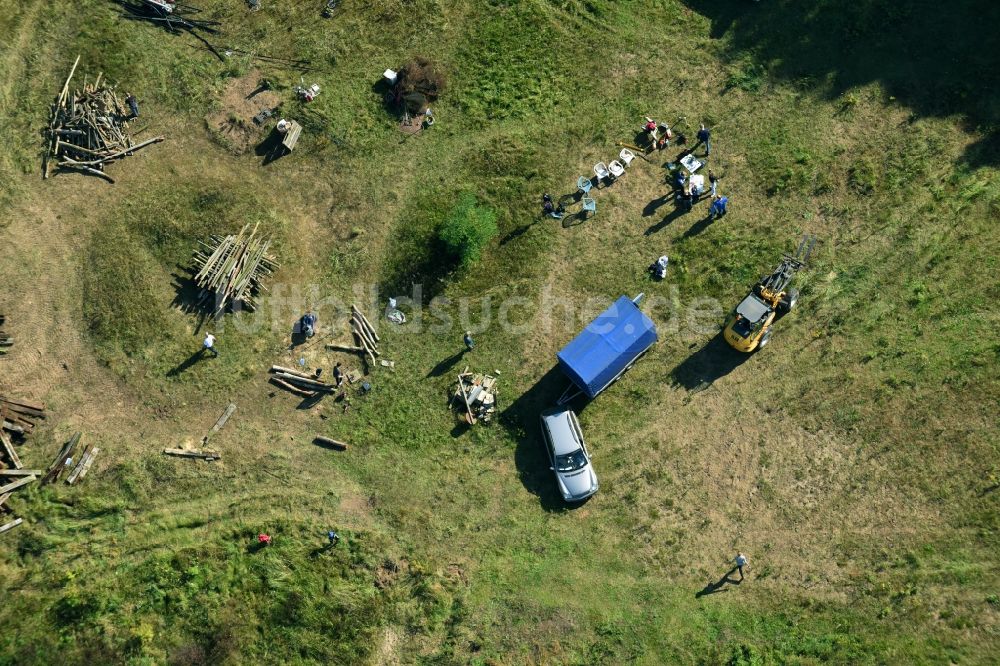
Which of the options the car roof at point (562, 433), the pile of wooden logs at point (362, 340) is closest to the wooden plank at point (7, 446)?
the pile of wooden logs at point (362, 340)

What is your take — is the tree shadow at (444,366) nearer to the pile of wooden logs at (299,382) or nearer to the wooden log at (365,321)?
the wooden log at (365,321)

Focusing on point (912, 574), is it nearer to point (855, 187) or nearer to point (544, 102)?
point (855, 187)

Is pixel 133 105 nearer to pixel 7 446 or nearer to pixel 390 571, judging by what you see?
pixel 7 446

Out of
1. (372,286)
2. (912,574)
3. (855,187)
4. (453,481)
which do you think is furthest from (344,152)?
(912,574)

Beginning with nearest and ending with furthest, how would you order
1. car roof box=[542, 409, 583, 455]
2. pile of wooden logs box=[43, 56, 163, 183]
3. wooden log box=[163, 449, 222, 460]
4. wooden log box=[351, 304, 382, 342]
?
car roof box=[542, 409, 583, 455] < wooden log box=[163, 449, 222, 460] < wooden log box=[351, 304, 382, 342] < pile of wooden logs box=[43, 56, 163, 183]

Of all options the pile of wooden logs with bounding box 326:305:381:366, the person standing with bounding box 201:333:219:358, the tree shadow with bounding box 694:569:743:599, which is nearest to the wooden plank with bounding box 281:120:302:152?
the pile of wooden logs with bounding box 326:305:381:366

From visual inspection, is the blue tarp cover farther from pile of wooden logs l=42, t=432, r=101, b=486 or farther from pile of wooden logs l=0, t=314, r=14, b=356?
pile of wooden logs l=0, t=314, r=14, b=356

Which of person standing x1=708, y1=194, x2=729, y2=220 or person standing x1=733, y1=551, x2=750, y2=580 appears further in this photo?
person standing x1=708, y1=194, x2=729, y2=220
